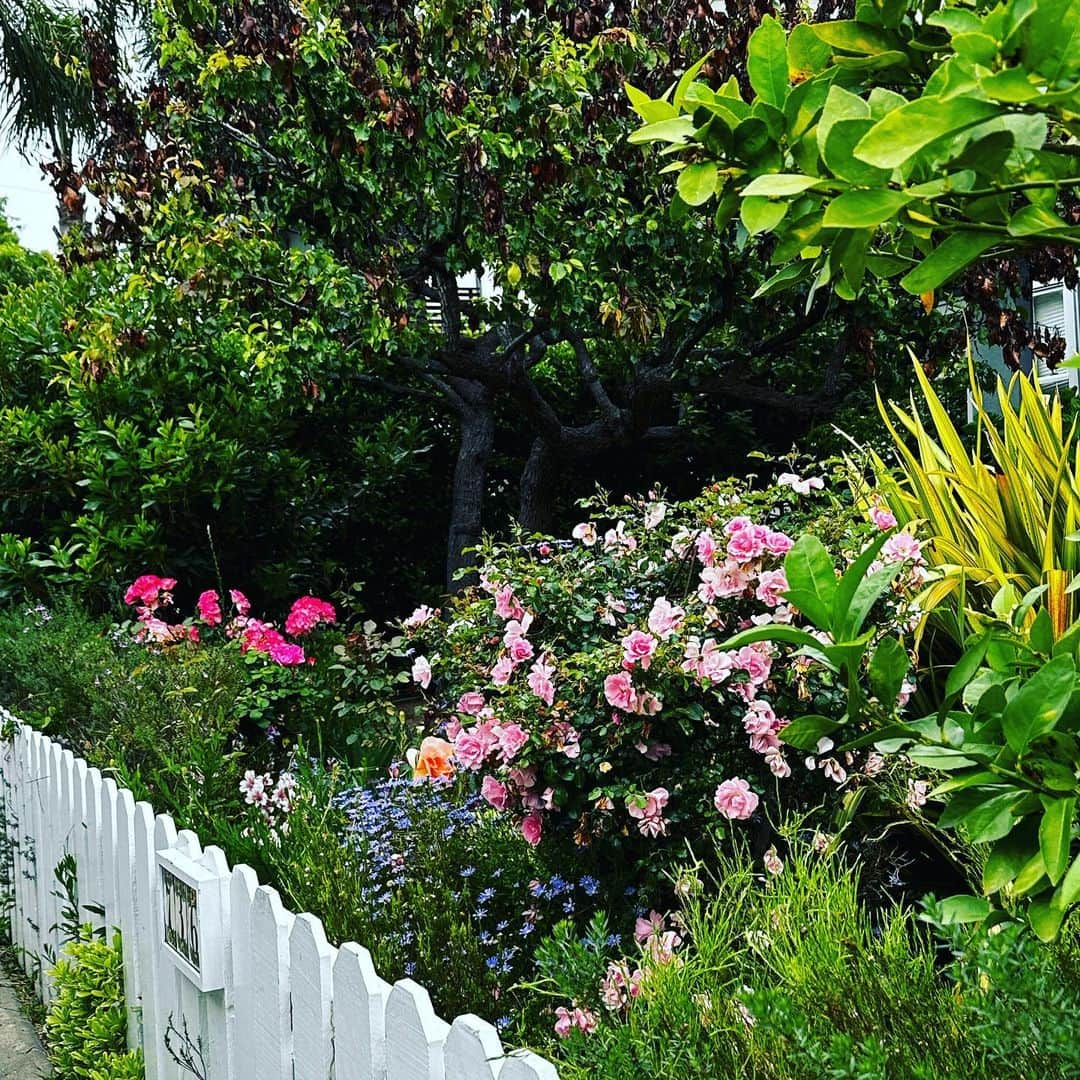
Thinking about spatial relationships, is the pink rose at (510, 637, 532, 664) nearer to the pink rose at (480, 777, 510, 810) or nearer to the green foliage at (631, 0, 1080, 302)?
the pink rose at (480, 777, 510, 810)

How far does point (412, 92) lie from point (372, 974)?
16.1 feet

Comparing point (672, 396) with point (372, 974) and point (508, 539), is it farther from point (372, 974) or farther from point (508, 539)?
point (372, 974)

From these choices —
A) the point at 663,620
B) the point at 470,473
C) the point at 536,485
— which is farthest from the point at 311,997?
the point at 536,485

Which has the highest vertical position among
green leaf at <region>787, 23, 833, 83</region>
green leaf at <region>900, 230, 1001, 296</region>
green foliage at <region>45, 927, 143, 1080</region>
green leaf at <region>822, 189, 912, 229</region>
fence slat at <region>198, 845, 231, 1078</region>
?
green leaf at <region>787, 23, 833, 83</region>

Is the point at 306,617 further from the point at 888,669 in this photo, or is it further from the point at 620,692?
the point at 888,669

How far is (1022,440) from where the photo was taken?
367cm

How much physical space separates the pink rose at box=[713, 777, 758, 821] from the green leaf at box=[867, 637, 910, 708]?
65.3 inches

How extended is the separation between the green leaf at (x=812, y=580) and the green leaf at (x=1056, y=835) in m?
0.22

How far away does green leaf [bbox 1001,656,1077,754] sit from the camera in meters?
0.89

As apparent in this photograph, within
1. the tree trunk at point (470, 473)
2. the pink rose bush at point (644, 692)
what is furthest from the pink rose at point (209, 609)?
the pink rose bush at point (644, 692)

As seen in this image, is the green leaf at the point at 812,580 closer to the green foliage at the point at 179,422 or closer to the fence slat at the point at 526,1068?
the fence slat at the point at 526,1068

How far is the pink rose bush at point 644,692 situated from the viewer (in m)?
2.70

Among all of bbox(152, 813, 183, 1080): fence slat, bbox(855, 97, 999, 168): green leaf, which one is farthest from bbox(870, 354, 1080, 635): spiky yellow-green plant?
bbox(855, 97, 999, 168): green leaf

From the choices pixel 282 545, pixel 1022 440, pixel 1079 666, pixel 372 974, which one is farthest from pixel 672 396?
pixel 1079 666
